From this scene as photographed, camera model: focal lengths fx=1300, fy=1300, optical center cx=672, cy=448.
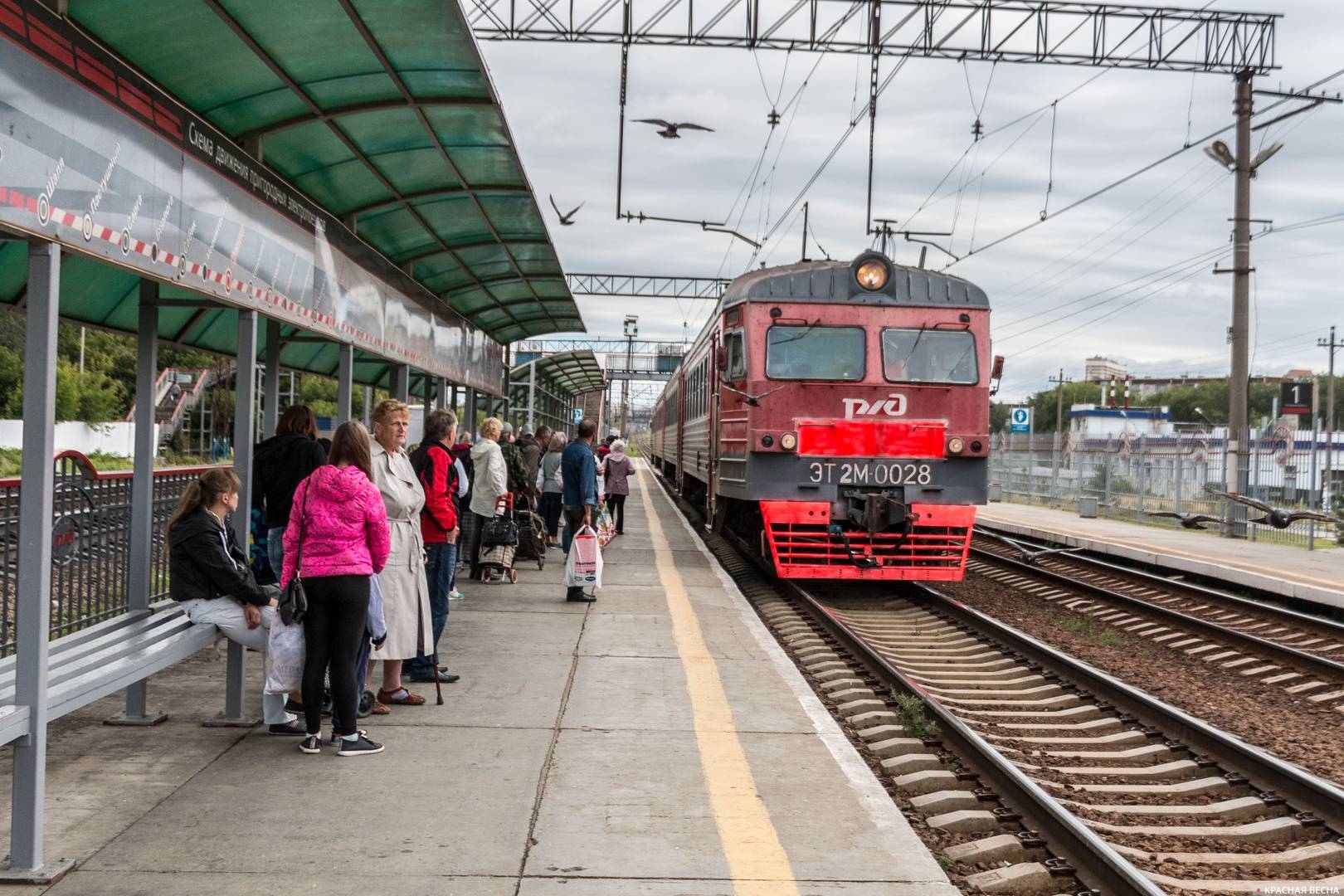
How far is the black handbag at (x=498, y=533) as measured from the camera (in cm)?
1214

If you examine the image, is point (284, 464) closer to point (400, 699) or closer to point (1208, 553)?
point (400, 699)

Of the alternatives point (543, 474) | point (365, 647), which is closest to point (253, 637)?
point (365, 647)

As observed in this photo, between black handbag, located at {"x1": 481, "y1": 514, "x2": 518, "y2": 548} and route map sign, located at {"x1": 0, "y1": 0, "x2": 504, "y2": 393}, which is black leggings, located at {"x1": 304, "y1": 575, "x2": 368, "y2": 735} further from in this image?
black handbag, located at {"x1": 481, "y1": 514, "x2": 518, "y2": 548}

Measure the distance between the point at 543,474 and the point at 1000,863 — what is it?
435 inches

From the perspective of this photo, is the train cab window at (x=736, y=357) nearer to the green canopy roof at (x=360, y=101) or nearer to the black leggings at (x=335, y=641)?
the green canopy roof at (x=360, y=101)

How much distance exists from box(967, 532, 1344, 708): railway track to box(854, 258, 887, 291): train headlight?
2922mm

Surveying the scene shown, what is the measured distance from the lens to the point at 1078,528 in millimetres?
22266

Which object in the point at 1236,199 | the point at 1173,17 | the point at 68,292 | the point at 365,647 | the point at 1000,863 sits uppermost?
the point at 1173,17

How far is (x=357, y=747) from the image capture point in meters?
5.84

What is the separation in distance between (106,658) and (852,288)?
8.95m

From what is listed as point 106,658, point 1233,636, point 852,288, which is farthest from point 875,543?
point 106,658

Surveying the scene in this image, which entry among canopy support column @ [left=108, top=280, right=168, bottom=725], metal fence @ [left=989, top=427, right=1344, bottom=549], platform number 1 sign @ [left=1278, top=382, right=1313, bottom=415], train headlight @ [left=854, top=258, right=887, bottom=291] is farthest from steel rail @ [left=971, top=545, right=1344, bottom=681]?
canopy support column @ [left=108, top=280, right=168, bottom=725]

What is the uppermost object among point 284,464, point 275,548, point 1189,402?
point 1189,402

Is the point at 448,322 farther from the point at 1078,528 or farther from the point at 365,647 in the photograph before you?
the point at 1078,528
